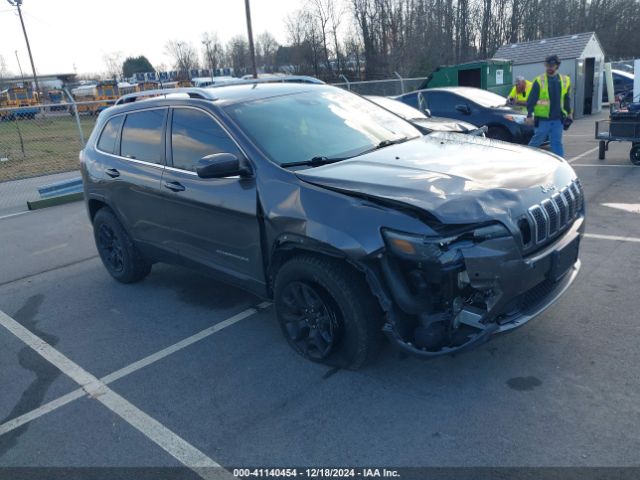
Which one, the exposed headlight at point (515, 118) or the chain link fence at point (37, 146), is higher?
the exposed headlight at point (515, 118)

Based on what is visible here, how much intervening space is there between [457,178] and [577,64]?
16940 millimetres

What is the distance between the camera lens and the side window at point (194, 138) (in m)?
4.08

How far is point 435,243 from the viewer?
290 centimetres

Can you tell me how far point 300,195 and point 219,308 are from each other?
186 centimetres

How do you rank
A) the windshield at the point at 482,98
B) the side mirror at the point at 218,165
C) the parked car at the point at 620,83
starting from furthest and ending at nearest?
1. the parked car at the point at 620,83
2. the windshield at the point at 482,98
3. the side mirror at the point at 218,165

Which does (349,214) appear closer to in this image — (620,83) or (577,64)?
(577,64)

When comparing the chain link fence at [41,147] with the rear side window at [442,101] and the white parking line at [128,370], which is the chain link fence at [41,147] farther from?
the white parking line at [128,370]

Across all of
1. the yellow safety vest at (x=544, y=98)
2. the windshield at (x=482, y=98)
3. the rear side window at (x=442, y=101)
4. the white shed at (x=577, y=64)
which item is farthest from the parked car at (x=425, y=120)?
the white shed at (x=577, y=64)

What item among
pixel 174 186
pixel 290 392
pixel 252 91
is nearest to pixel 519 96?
pixel 252 91

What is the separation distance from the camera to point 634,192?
24.5ft

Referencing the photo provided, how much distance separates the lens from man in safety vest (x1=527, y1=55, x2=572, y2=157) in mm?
8422

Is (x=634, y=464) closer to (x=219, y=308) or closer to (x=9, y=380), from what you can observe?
(x=219, y=308)

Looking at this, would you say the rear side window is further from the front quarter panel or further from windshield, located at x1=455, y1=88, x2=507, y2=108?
the front quarter panel

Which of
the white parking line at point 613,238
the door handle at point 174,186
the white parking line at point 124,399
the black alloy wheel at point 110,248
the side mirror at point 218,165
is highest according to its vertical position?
the side mirror at point 218,165
